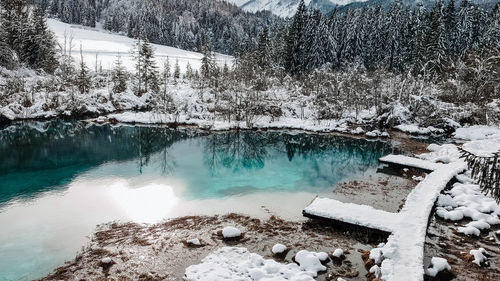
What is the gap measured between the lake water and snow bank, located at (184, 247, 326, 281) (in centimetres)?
421

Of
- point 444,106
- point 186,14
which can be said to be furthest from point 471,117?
point 186,14

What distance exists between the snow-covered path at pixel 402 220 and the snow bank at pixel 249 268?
2.28m

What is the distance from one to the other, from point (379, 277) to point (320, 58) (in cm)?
5972

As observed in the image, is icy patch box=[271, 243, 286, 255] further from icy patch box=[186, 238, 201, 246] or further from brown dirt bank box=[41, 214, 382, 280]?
icy patch box=[186, 238, 201, 246]

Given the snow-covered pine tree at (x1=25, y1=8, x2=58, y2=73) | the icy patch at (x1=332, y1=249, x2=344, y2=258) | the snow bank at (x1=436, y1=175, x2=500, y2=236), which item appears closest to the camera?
the icy patch at (x1=332, y1=249, x2=344, y2=258)

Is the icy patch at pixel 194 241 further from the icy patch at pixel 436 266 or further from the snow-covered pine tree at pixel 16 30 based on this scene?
the snow-covered pine tree at pixel 16 30

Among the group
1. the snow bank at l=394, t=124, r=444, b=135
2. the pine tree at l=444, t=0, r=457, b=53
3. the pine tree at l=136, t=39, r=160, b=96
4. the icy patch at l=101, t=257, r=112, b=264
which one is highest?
the pine tree at l=444, t=0, r=457, b=53

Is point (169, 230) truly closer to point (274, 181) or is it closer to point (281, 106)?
point (274, 181)

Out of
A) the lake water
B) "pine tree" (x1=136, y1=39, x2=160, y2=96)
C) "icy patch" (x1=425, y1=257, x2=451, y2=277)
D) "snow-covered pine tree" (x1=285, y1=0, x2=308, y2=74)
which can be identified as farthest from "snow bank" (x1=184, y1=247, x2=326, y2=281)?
"snow-covered pine tree" (x1=285, y1=0, x2=308, y2=74)

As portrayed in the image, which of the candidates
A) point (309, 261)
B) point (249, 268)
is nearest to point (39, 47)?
point (249, 268)

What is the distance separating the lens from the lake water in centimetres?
1418

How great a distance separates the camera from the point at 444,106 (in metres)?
38.9

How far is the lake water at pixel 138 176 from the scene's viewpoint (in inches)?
558

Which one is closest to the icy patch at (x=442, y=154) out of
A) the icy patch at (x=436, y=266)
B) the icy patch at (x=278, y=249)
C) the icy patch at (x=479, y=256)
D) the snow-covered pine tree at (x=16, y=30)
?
the icy patch at (x=479, y=256)
